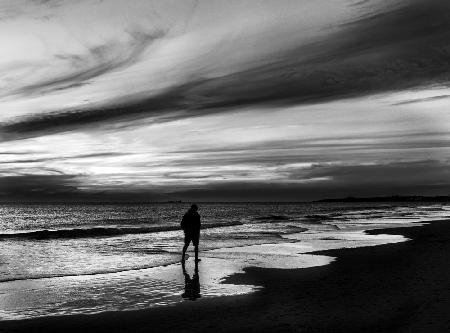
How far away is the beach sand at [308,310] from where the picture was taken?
823cm

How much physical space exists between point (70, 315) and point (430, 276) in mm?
9800

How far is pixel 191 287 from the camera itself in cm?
1240

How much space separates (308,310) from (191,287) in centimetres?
405

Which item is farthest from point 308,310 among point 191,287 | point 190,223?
point 190,223

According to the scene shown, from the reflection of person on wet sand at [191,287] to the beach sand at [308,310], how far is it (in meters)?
0.60

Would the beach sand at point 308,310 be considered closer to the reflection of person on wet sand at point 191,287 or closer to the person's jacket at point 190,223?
the reflection of person on wet sand at point 191,287

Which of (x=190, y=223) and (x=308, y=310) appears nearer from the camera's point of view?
(x=308, y=310)

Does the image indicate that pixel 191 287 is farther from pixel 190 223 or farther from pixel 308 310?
pixel 190 223

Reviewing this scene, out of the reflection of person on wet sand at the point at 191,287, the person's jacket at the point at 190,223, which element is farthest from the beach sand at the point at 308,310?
the person's jacket at the point at 190,223

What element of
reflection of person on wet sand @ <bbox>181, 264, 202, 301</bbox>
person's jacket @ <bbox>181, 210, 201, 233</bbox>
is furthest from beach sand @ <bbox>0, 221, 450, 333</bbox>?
person's jacket @ <bbox>181, 210, 201, 233</bbox>

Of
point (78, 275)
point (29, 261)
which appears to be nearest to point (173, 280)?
point (78, 275)

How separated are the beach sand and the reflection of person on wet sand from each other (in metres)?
0.60

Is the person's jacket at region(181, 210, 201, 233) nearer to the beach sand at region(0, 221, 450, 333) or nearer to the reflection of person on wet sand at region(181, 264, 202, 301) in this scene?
the reflection of person on wet sand at region(181, 264, 202, 301)

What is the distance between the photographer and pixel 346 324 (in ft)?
27.0
